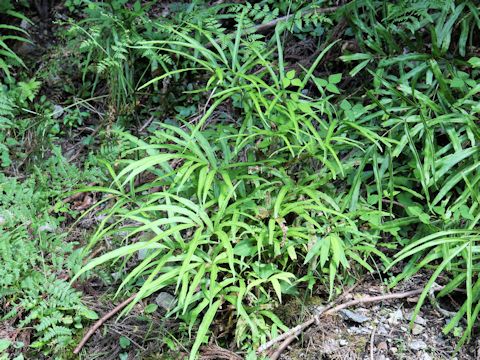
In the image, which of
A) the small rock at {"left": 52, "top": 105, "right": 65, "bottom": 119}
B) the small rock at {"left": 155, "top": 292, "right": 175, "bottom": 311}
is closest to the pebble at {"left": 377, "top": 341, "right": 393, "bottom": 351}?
the small rock at {"left": 155, "top": 292, "right": 175, "bottom": 311}

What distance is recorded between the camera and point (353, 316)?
6.92 feet

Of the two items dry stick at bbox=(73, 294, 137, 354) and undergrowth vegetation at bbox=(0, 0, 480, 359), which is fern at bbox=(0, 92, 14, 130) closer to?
undergrowth vegetation at bbox=(0, 0, 480, 359)

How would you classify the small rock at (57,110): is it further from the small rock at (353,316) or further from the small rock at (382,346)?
the small rock at (382,346)

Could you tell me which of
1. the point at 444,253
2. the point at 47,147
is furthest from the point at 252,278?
the point at 47,147

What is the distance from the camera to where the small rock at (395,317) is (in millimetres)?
2102

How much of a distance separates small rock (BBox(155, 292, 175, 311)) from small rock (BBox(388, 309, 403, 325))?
85cm

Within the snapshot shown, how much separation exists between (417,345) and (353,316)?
251 millimetres

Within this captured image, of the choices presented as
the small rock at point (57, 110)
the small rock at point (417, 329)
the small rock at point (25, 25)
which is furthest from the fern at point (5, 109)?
the small rock at point (417, 329)

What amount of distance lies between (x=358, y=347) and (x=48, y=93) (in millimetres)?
2238

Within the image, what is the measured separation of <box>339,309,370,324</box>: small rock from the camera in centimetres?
210

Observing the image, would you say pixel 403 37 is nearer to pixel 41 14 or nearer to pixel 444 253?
pixel 444 253

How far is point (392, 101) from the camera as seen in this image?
2.43 meters

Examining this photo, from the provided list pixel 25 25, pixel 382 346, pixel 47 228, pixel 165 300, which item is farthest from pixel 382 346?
pixel 25 25

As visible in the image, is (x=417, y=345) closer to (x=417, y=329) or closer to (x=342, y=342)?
(x=417, y=329)
